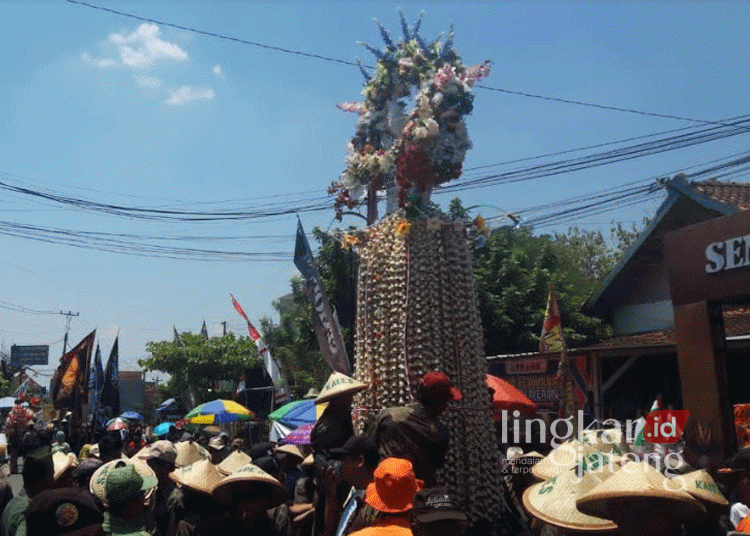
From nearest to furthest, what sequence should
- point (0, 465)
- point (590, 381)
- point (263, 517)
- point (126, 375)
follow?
point (263, 517) → point (0, 465) → point (590, 381) → point (126, 375)

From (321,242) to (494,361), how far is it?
283 inches

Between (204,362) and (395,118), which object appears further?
(204,362)

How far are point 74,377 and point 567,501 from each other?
54.7 feet

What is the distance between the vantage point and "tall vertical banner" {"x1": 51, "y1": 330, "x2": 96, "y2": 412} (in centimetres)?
1814

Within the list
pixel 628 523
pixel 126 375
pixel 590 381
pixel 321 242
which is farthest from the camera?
pixel 126 375

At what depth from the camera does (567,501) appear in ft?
12.5

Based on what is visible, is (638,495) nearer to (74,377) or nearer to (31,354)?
(74,377)

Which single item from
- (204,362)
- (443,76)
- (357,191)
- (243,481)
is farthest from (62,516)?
(204,362)

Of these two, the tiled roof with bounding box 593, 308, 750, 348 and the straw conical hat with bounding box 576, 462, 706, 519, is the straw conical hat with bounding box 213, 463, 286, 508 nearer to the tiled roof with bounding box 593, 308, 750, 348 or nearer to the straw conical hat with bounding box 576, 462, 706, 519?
the straw conical hat with bounding box 576, 462, 706, 519

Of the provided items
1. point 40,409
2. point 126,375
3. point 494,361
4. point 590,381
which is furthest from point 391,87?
point 126,375

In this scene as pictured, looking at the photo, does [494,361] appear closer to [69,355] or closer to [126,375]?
[69,355]

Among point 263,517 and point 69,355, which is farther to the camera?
point 69,355

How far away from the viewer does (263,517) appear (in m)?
4.77

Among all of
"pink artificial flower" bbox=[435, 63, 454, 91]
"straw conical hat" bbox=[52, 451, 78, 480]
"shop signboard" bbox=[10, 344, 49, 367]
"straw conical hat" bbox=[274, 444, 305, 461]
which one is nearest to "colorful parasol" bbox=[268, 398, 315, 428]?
"straw conical hat" bbox=[274, 444, 305, 461]
